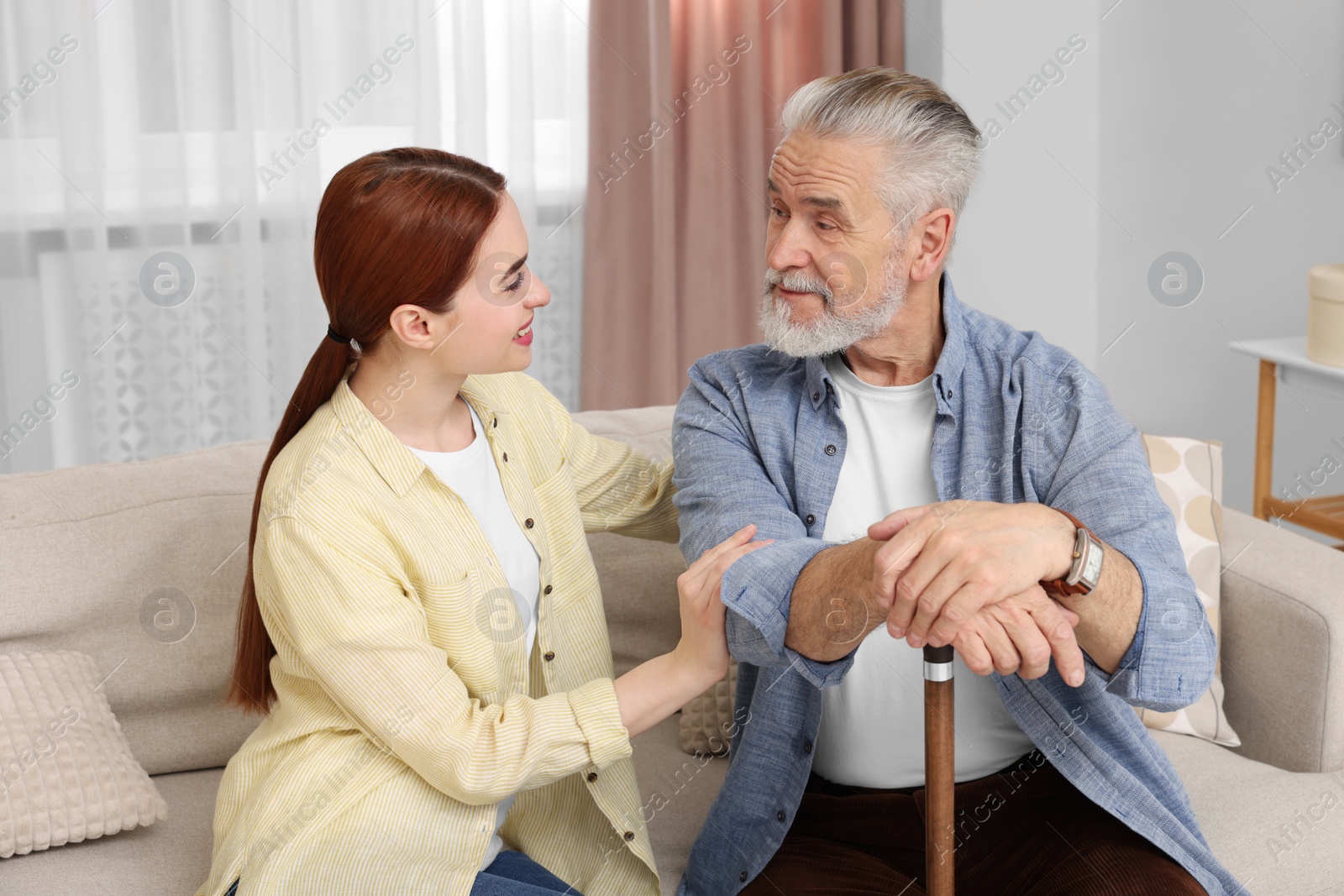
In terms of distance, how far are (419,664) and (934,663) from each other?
20.3 inches

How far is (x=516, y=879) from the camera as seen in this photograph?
1421mm

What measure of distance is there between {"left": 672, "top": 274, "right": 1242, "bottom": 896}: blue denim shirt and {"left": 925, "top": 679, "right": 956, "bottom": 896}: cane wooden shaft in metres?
0.17

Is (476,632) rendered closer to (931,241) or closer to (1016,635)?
(1016,635)

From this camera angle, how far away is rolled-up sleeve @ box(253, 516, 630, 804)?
4.21ft

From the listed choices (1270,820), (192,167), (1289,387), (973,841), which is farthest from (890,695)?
(192,167)

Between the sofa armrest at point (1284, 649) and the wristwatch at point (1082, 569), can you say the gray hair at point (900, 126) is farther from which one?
the sofa armrest at point (1284, 649)

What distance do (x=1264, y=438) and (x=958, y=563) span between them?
6.96 feet

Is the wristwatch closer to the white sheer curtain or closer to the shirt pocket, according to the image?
Answer: the shirt pocket

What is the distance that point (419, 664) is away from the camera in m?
1.30

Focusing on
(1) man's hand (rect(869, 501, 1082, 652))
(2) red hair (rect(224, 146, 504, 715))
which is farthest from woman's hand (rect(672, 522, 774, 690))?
(2) red hair (rect(224, 146, 504, 715))

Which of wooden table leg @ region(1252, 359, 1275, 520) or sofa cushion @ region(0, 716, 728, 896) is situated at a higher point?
wooden table leg @ region(1252, 359, 1275, 520)

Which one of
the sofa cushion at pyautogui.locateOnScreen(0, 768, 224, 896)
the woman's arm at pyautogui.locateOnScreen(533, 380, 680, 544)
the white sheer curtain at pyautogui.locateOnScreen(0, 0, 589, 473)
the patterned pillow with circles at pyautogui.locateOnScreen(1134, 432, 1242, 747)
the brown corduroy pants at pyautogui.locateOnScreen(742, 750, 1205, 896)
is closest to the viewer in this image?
the brown corduroy pants at pyautogui.locateOnScreen(742, 750, 1205, 896)

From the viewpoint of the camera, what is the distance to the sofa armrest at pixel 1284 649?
1.80 meters

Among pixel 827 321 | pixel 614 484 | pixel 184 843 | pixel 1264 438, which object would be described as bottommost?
pixel 184 843
